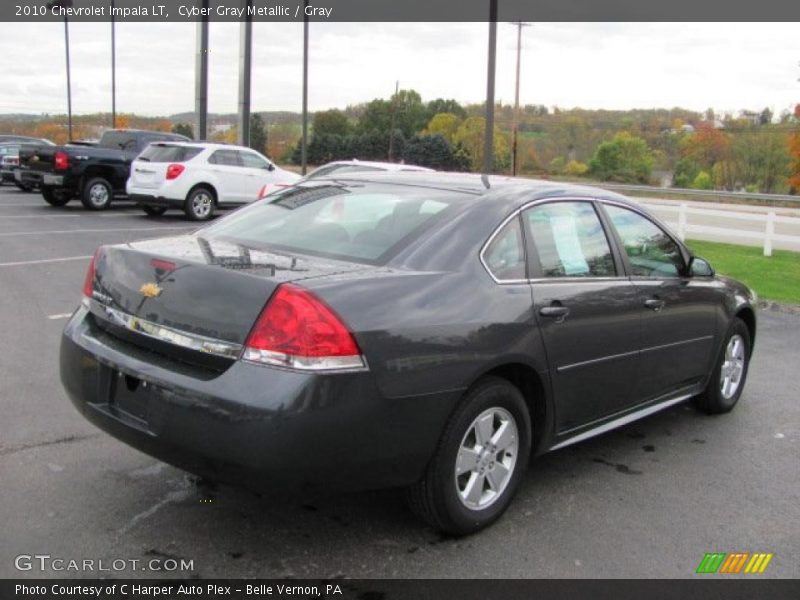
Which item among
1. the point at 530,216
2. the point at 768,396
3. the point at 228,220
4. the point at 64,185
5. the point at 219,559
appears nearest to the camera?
the point at 219,559

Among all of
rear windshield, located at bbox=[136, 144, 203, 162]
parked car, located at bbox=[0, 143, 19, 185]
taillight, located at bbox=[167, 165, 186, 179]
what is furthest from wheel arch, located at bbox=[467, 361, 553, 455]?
parked car, located at bbox=[0, 143, 19, 185]

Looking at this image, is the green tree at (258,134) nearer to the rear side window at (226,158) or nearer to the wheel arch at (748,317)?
the rear side window at (226,158)

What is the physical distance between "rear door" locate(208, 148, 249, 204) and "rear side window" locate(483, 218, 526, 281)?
14.2m

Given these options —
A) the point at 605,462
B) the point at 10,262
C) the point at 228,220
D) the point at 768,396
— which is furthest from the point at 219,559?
the point at 10,262

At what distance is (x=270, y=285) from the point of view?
10.3ft

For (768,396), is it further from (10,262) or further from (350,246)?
(10,262)

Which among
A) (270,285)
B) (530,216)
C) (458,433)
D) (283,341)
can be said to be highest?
(530,216)

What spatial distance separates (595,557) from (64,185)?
16973 millimetres

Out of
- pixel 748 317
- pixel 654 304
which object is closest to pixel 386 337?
pixel 654 304

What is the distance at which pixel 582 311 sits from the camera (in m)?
4.07

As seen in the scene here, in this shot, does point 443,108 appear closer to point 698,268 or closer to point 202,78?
point 202,78

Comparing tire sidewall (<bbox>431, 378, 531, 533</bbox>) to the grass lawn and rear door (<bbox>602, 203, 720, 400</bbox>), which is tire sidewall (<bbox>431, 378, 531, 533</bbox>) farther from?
the grass lawn

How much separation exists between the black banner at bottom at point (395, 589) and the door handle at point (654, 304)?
1689 millimetres

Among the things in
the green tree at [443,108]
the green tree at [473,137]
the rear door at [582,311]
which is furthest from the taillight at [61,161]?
the green tree at [443,108]
